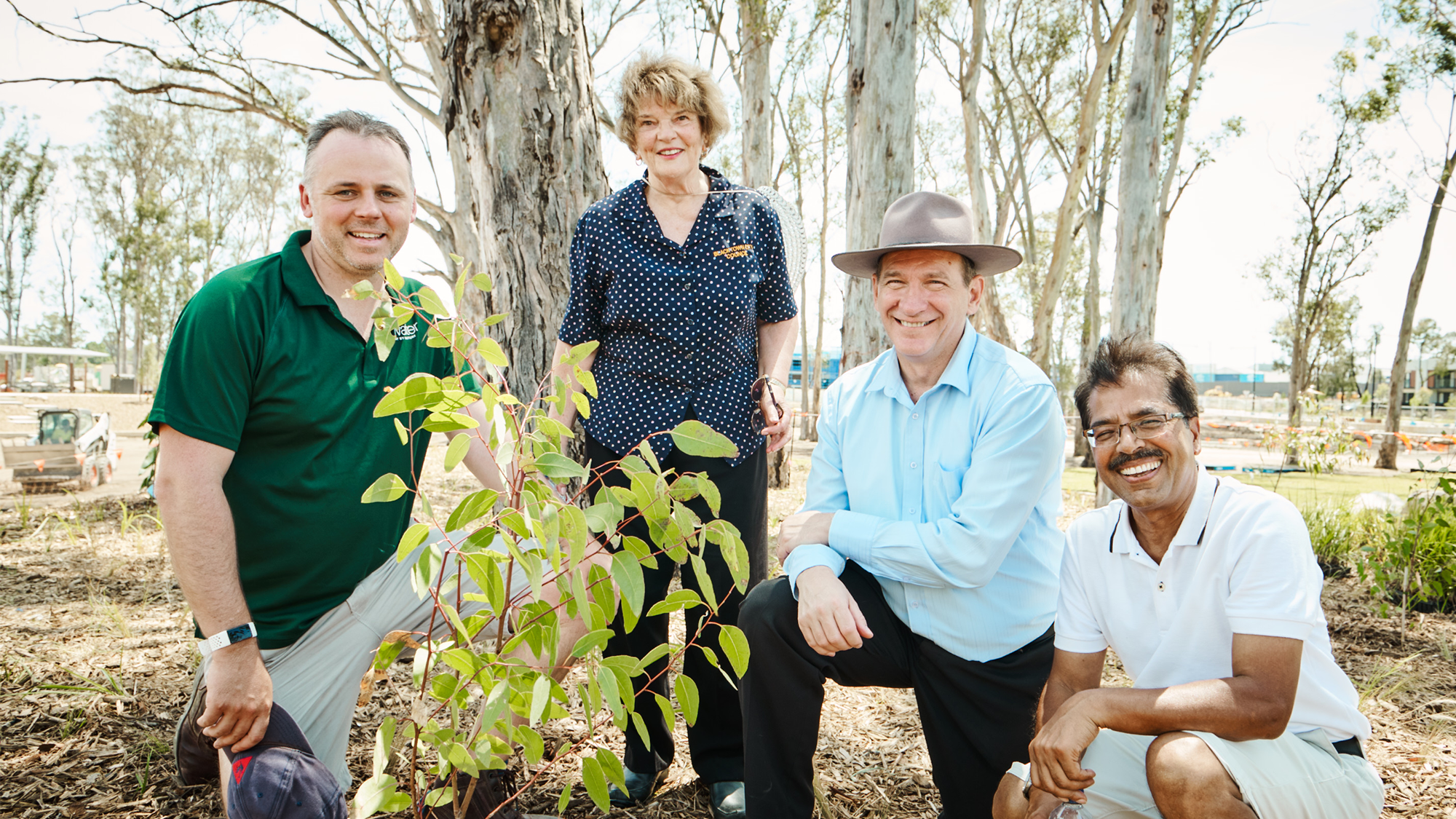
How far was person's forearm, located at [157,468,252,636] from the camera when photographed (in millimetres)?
1577

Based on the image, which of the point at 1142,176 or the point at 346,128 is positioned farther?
the point at 1142,176

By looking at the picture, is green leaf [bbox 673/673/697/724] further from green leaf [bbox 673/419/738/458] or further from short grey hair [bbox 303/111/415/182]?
short grey hair [bbox 303/111/415/182]

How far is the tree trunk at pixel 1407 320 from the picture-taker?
1481 centimetres

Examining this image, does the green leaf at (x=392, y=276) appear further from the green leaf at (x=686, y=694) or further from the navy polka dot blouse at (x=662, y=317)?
the navy polka dot blouse at (x=662, y=317)

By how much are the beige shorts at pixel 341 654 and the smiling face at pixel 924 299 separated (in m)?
1.11

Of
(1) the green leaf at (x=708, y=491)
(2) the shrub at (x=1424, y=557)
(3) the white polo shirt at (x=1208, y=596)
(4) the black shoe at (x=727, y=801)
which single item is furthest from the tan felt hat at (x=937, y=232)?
(2) the shrub at (x=1424, y=557)

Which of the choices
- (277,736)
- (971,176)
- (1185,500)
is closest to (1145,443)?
(1185,500)

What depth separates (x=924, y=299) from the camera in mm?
1987

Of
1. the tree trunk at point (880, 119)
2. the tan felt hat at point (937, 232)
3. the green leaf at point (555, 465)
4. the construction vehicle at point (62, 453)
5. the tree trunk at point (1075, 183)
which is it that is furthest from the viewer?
the tree trunk at point (1075, 183)

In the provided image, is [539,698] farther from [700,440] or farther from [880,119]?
[880,119]

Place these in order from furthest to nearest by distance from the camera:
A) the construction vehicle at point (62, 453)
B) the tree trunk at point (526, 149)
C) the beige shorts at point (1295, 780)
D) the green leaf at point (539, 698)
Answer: the construction vehicle at point (62, 453)
the tree trunk at point (526, 149)
the beige shorts at point (1295, 780)
the green leaf at point (539, 698)

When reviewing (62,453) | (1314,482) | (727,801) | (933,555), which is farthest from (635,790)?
(1314,482)

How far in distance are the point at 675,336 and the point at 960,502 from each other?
0.90 m

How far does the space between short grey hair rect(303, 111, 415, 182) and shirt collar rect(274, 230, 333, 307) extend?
184 mm
